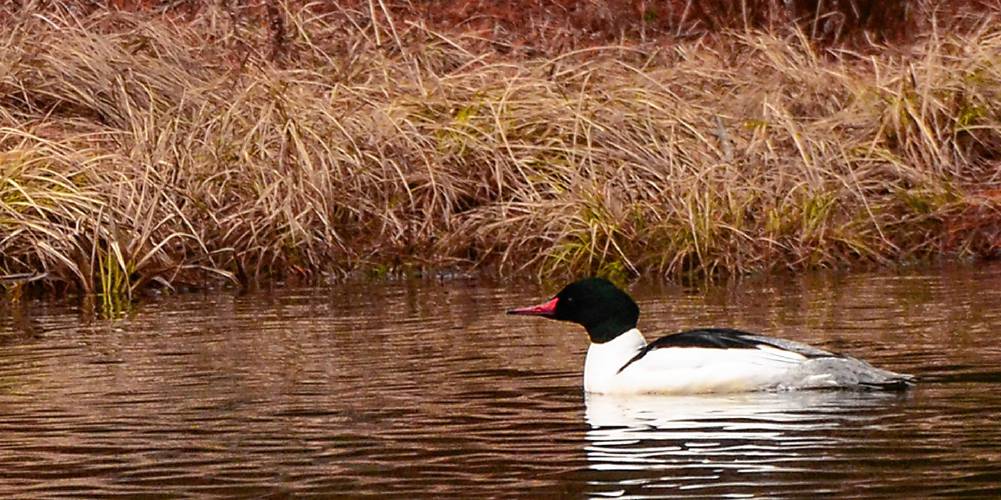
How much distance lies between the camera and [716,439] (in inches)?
318

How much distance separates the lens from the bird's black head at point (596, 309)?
33.1ft

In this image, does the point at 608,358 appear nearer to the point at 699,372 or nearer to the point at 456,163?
the point at 699,372

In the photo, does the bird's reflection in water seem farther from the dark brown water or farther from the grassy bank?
the grassy bank

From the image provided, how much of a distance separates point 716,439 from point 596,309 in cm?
215

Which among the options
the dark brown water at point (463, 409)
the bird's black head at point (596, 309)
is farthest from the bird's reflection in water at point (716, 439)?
the bird's black head at point (596, 309)

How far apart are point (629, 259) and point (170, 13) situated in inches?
337

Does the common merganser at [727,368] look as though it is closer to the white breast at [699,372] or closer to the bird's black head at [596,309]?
the white breast at [699,372]

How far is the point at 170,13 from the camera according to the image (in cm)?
2242

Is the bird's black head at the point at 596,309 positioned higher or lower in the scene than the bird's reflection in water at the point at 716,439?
higher

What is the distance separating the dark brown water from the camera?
7.32 metres

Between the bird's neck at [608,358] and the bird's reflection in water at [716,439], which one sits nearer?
the bird's reflection in water at [716,439]

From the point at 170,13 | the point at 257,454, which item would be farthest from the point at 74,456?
the point at 170,13

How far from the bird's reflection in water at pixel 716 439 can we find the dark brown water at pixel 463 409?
0.02 metres

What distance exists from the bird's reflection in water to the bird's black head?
478 mm
